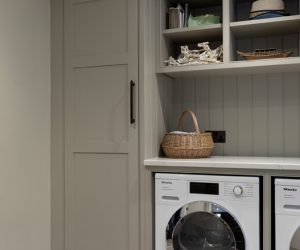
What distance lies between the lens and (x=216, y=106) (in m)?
2.62

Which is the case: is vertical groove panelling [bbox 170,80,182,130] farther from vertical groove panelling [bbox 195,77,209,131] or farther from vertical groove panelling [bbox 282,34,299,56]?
vertical groove panelling [bbox 282,34,299,56]

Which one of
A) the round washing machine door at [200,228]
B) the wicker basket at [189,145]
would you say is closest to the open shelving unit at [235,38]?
the wicker basket at [189,145]

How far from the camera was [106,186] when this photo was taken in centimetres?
224

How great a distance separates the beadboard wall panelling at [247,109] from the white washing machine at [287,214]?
0.62 metres

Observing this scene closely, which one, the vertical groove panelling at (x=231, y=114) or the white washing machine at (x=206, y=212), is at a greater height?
the vertical groove panelling at (x=231, y=114)

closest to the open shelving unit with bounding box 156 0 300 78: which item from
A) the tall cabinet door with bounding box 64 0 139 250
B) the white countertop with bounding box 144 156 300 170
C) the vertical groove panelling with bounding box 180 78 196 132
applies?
the vertical groove panelling with bounding box 180 78 196 132

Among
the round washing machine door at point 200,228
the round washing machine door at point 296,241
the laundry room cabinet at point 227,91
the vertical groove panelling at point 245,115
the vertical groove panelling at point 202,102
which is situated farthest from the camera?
the vertical groove panelling at point 202,102

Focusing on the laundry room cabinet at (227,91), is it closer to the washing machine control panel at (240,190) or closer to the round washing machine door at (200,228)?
the washing machine control panel at (240,190)

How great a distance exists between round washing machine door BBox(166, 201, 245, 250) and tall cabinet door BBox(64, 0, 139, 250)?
0.26 m

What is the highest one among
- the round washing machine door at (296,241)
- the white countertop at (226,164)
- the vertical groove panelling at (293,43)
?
the vertical groove panelling at (293,43)

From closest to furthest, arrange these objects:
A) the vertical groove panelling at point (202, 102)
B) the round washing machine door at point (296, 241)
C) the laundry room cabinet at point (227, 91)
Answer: the round washing machine door at point (296, 241), the laundry room cabinet at point (227, 91), the vertical groove panelling at point (202, 102)

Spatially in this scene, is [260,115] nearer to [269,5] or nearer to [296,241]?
→ [269,5]

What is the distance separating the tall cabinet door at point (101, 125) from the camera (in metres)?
2.19

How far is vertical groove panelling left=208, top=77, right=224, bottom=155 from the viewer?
2611mm
